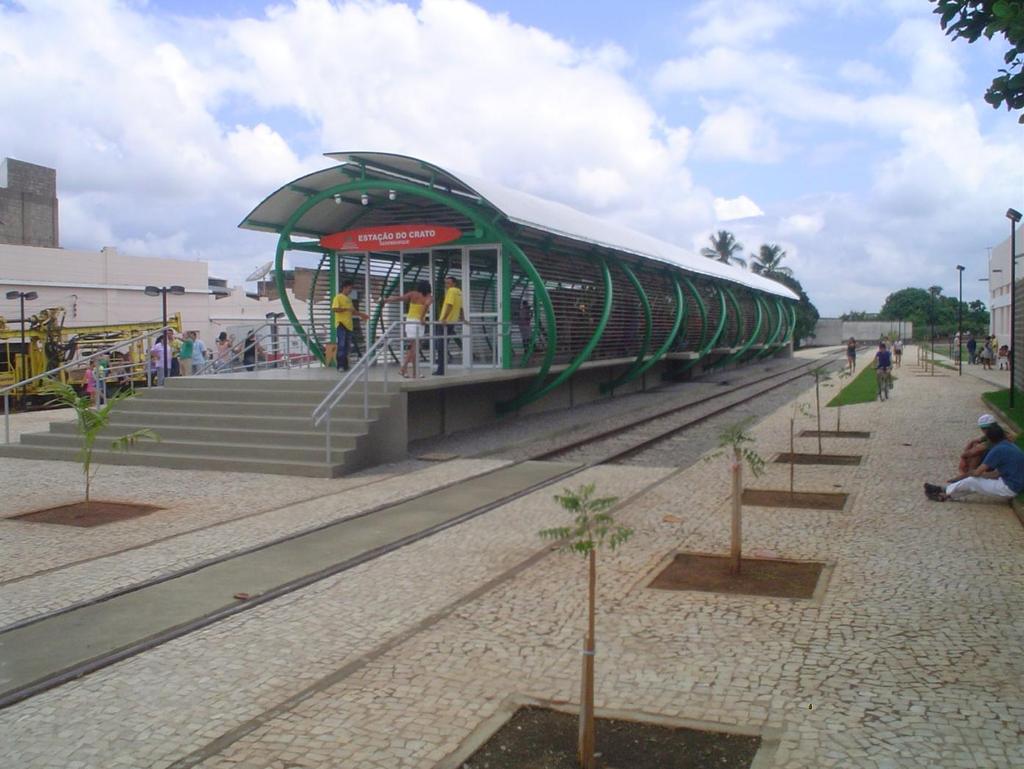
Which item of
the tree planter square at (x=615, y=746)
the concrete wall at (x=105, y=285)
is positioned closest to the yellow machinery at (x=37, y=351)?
the concrete wall at (x=105, y=285)

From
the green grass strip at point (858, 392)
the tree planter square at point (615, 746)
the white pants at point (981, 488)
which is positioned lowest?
the tree planter square at point (615, 746)

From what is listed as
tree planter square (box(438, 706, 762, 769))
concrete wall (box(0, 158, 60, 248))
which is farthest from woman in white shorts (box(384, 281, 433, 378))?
concrete wall (box(0, 158, 60, 248))

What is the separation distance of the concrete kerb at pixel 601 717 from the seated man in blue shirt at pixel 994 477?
6924 millimetres

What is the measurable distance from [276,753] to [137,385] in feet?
89.3

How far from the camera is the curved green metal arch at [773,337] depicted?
4691 centimetres

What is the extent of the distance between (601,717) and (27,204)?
5594 cm

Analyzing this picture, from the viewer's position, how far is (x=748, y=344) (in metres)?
40.9

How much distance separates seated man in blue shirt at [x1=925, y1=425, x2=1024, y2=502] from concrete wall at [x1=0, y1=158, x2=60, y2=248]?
5182cm

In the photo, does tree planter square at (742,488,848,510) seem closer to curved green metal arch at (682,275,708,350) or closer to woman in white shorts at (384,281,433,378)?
woman in white shorts at (384,281,433,378)

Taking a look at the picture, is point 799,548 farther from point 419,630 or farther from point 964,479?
point 419,630

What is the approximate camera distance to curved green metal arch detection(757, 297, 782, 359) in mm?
46906

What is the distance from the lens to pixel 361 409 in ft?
45.8

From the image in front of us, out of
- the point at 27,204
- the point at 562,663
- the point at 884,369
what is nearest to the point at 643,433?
the point at 884,369

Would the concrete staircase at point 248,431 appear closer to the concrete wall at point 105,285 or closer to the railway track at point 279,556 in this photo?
the railway track at point 279,556
